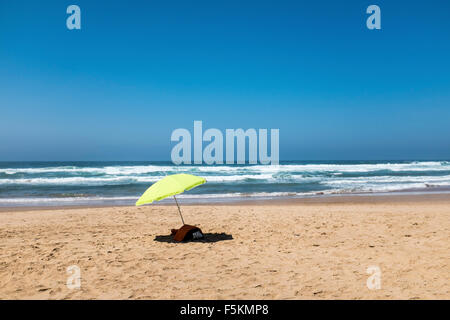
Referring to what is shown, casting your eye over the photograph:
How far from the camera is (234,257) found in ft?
18.2

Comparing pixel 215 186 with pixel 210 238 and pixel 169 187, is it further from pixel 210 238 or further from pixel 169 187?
pixel 169 187

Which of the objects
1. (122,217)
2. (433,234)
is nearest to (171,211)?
(122,217)

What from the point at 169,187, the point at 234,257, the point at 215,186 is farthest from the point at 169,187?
the point at 215,186

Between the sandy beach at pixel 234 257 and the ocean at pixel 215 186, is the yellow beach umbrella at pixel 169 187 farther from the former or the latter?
the ocean at pixel 215 186

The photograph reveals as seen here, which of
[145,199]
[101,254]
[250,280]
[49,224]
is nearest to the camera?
[250,280]

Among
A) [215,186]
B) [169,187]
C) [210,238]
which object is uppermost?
[169,187]

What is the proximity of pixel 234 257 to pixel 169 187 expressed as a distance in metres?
1.79

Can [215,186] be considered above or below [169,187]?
below

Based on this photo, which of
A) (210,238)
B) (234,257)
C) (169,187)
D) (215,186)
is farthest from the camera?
(215,186)

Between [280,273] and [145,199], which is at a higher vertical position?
[145,199]

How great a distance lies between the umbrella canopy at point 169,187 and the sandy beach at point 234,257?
0.98 meters
